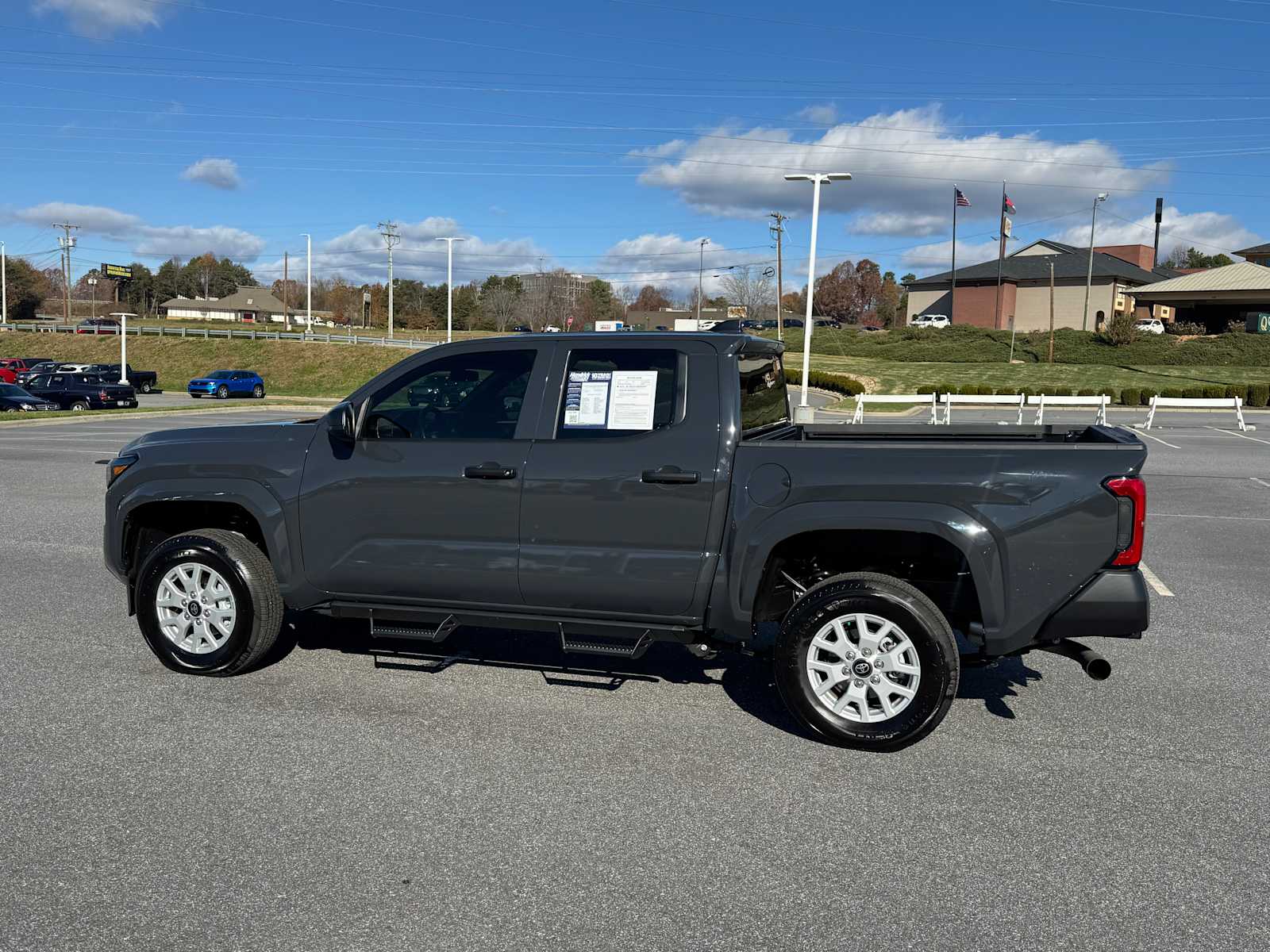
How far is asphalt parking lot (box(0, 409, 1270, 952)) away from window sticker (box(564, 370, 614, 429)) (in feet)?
4.97

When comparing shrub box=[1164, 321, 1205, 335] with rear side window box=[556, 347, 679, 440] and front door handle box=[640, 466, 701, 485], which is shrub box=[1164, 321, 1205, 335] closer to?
rear side window box=[556, 347, 679, 440]

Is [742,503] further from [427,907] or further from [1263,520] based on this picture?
[1263,520]

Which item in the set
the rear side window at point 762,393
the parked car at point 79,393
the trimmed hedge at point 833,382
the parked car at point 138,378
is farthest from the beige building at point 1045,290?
the rear side window at point 762,393

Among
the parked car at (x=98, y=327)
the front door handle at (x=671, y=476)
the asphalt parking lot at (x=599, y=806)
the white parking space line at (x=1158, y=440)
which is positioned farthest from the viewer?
the parked car at (x=98, y=327)

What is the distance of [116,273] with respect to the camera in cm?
10700

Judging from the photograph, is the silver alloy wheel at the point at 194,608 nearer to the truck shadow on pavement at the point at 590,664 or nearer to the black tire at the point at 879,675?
the truck shadow on pavement at the point at 590,664

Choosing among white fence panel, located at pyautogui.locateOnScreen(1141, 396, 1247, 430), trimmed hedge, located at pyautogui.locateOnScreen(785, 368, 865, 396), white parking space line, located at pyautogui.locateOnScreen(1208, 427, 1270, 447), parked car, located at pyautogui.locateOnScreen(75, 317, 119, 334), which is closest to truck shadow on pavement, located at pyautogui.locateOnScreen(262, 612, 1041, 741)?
white parking space line, located at pyautogui.locateOnScreen(1208, 427, 1270, 447)

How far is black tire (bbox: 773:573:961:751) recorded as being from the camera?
4.74 m

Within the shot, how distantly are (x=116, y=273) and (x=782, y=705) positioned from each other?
117 metres

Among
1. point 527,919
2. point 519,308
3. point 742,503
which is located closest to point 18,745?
point 527,919

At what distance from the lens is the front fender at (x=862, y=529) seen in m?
4.73

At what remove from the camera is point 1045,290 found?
8050cm

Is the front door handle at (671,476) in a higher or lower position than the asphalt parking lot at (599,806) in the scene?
higher

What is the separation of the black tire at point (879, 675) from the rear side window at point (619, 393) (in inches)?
47.2
